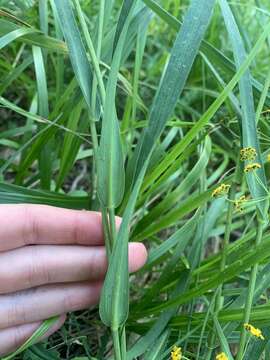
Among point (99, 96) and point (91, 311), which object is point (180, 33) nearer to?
point (99, 96)

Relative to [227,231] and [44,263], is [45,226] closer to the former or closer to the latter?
[44,263]

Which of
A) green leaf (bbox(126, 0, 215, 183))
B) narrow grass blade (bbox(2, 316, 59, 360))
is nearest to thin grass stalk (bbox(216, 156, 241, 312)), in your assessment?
green leaf (bbox(126, 0, 215, 183))

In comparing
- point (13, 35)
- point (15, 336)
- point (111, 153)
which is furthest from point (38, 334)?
point (13, 35)

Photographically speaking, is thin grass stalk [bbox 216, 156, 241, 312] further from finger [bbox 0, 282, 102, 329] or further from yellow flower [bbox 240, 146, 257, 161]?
finger [bbox 0, 282, 102, 329]

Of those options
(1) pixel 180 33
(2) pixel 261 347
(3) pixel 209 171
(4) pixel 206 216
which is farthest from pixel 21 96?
(2) pixel 261 347

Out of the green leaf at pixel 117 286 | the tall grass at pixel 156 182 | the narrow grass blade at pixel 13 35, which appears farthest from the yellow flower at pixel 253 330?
the narrow grass blade at pixel 13 35
